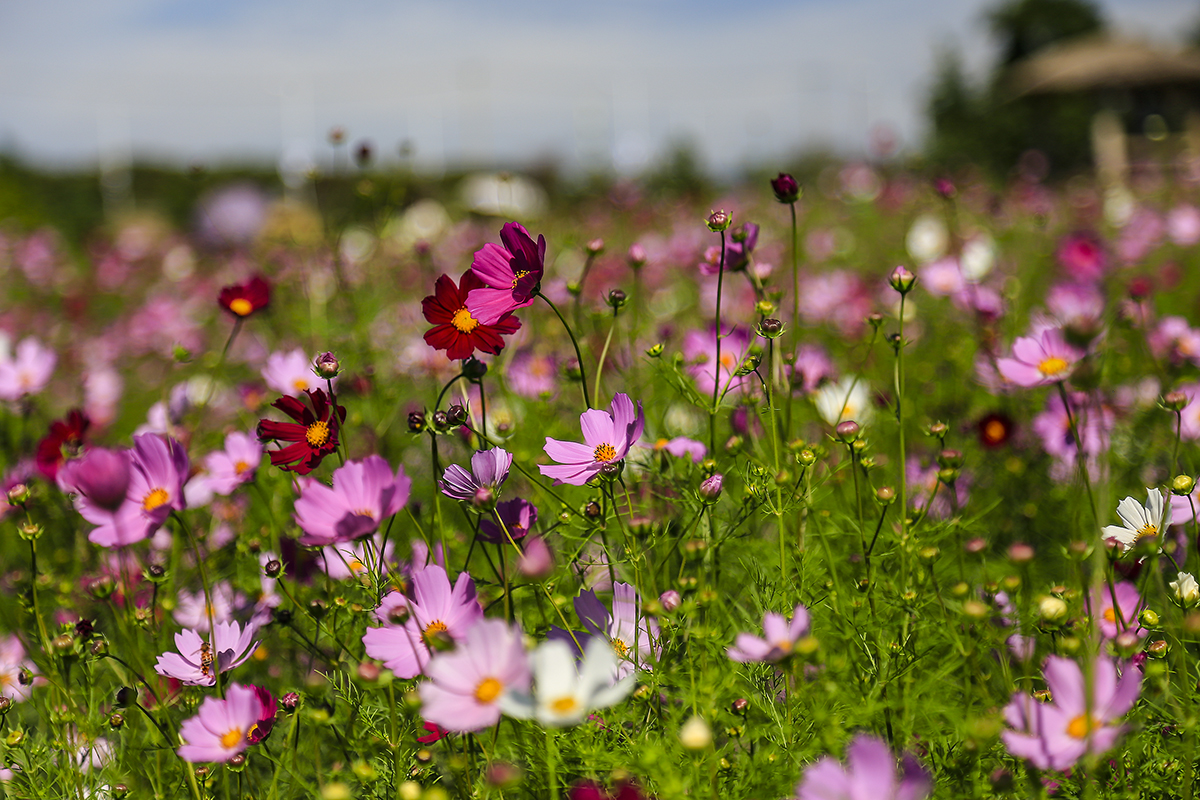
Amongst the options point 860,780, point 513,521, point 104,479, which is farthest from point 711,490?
point 104,479

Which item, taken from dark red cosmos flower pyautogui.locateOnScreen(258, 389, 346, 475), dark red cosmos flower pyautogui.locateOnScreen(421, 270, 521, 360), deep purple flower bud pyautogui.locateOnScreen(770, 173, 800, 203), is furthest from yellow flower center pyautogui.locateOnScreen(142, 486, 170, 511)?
deep purple flower bud pyautogui.locateOnScreen(770, 173, 800, 203)

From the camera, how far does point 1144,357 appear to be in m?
1.92

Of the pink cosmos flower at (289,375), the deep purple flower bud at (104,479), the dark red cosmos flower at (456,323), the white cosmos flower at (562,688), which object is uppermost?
the pink cosmos flower at (289,375)

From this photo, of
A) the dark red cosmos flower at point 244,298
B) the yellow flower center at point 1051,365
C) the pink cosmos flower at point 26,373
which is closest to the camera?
the yellow flower center at point 1051,365

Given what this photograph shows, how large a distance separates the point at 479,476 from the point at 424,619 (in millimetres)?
153

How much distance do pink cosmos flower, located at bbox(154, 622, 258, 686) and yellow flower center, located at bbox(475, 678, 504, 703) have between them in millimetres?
364

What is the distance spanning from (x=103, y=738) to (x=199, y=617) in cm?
18

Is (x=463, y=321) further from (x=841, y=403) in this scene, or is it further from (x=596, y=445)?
(x=841, y=403)

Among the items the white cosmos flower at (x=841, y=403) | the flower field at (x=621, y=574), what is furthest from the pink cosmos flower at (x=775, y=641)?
the white cosmos flower at (x=841, y=403)

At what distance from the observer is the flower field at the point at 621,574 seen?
732mm

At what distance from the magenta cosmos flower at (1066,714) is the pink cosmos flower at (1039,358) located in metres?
0.40

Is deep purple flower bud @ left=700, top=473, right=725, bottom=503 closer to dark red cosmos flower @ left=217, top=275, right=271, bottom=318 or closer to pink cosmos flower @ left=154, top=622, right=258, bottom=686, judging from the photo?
pink cosmos flower @ left=154, top=622, right=258, bottom=686

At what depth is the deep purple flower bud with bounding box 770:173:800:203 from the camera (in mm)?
1039

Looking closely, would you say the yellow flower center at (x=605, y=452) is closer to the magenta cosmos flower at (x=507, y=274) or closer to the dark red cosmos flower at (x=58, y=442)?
the magenta cosmos flower at (x=507, y=274)
